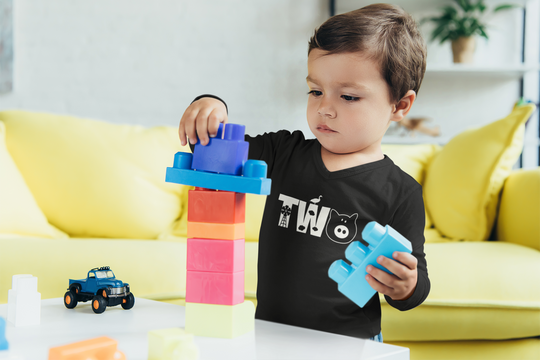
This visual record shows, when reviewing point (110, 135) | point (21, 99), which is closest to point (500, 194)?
point (110, 135)

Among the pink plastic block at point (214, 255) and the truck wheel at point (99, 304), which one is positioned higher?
the pink plastic block at point (214, 255)

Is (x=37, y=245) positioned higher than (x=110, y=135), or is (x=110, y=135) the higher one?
(x=110, y=135)

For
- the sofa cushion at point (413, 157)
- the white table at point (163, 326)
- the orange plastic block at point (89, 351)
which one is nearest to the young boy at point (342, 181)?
the white table at point (163, 326)

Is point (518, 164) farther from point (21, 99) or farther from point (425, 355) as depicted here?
point (21, 99)

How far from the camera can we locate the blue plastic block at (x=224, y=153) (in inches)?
21.9

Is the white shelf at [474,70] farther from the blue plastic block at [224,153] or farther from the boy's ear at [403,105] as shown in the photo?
the blue plastic block at [224,153]

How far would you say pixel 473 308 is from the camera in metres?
1.16

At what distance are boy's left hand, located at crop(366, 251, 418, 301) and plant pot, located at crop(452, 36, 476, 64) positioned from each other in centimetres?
213

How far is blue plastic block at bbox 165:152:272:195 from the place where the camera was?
54 centimetres

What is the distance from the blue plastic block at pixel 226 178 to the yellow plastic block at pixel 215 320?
14 centimetres

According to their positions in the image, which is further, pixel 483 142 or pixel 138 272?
pixel 483 142

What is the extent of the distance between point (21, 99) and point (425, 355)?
211 centimetres

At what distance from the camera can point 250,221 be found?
1.57 metres

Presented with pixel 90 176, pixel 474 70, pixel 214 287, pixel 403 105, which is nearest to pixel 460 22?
pixel 474 70
